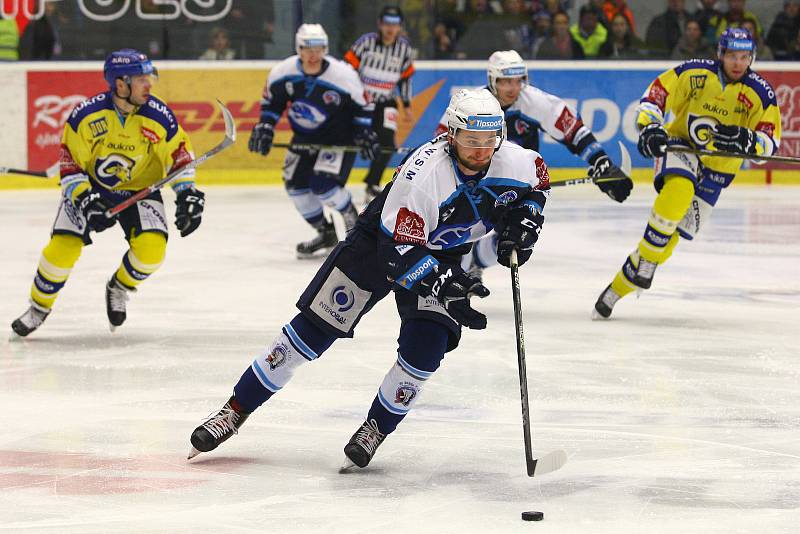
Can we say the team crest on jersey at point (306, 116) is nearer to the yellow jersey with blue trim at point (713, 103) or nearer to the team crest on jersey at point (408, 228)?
the yellow jersey with blue trim at point (713, 103)

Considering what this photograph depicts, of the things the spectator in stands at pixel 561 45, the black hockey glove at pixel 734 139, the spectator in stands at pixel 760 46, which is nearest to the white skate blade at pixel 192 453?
the black hockey glove at pixel 734 139

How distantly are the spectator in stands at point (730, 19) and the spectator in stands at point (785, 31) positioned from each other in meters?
0.13

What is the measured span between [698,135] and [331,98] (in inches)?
99.0

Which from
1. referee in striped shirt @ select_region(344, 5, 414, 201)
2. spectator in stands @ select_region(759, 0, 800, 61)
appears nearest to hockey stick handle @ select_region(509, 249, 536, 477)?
referee in striped shirt @ select_region(344, 5, 414, 201)

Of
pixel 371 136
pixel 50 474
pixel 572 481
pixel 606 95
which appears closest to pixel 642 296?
pixel 371 136

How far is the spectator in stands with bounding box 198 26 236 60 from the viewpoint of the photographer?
10922mm

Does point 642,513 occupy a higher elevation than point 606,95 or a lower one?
higher

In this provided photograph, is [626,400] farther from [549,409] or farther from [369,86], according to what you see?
[369,86]

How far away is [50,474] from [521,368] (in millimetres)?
1244

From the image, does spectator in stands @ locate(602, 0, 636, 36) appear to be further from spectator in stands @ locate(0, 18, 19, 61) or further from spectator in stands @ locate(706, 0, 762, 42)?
spectator in stands @ locate(0, 18, 19, 61)

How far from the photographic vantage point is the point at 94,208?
17.9 feet

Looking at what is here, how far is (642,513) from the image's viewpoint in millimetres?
3432

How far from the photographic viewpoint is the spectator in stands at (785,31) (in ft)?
37.2

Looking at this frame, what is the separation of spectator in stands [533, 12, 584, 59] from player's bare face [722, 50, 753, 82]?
510 cm
